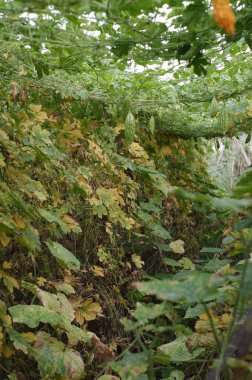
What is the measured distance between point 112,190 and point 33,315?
2.89ft

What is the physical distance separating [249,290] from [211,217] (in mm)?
2480

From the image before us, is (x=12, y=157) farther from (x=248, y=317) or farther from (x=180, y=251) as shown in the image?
(x=180, y=251)

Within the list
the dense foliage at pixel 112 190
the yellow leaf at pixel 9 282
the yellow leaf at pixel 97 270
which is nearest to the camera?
the dense foliage at pixel 112 190

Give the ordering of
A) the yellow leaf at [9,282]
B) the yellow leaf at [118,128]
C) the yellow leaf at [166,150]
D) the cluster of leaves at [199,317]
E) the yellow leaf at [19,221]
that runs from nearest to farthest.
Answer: the cluster of leaves at [199,317] < the yellow leaf at [19,221] < the yellow leaf at [9,282] < the yellow leaf at [118,128] < the yellow leaf at [166,150]

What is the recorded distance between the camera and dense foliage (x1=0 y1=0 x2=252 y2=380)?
4.71 feet

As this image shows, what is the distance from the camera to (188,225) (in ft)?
10.6

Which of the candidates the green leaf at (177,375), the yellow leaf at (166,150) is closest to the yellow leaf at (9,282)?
the green leaf at (177,375)

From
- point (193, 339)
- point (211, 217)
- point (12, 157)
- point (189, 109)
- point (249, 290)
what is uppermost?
point (189, 109)

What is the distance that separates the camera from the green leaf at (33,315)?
160 cm

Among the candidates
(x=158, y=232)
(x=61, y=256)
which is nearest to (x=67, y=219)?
(x=61, y=256)

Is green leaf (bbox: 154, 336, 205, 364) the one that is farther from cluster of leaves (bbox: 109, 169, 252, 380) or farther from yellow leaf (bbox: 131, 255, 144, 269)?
yellow leaf (bbox: 131, 255, 144, 269)

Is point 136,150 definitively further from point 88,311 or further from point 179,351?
point 179,351

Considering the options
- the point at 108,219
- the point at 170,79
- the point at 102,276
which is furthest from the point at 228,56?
the point at 102,276

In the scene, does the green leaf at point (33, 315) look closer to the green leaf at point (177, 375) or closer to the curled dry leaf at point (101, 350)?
the curled dry leaf at point (101, 350)
